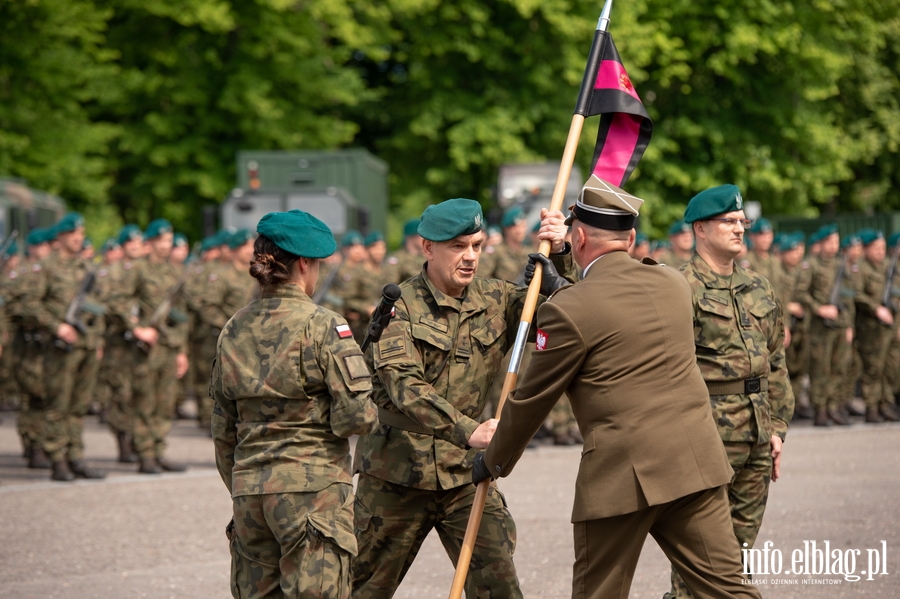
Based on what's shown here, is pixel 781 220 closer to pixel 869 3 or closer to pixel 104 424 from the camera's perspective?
pixel 869 3

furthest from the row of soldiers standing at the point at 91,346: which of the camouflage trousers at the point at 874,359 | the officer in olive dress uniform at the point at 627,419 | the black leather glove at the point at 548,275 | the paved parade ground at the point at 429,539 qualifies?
the camouflage trousers at the point at 874,359

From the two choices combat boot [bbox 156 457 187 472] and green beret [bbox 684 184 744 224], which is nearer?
green beret [bbox 684 184 744 224]

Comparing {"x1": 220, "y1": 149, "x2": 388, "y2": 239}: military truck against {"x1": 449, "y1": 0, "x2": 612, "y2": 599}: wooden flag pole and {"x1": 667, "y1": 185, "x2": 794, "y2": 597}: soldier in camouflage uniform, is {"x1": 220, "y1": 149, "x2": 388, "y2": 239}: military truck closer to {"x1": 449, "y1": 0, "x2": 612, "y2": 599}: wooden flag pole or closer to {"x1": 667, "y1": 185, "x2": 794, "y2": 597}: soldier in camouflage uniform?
{"x1": 667, "y1": 185, "x2": 794, "y2": 597}: soldier in camouflage uniform

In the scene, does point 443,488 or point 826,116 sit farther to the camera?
point 826,116

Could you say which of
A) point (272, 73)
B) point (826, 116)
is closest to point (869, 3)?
point (826, 116)

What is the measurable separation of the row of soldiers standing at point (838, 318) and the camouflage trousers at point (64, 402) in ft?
Result: 22.8

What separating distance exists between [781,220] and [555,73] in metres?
6.04

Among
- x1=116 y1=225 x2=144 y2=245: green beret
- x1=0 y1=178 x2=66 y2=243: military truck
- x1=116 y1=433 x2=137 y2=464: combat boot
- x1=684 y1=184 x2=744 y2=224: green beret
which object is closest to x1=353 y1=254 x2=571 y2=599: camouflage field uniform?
x1=684 y1=184 x2=744 y2=224: green beret

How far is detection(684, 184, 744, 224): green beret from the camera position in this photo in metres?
6.25

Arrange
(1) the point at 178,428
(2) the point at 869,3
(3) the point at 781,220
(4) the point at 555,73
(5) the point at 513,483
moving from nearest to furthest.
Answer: (5) the point at 513,483
(1) the point at 178,428
(3) the point at 781,220
(4) the point at 555,73
(2) the point at 869,3

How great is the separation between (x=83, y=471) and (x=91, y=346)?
1226mm

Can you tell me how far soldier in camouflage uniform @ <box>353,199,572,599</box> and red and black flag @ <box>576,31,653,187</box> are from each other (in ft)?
1.58

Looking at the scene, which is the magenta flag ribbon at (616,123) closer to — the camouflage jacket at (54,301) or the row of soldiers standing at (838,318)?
the camouflage jacket at (54,301)

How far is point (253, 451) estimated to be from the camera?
187 inches
